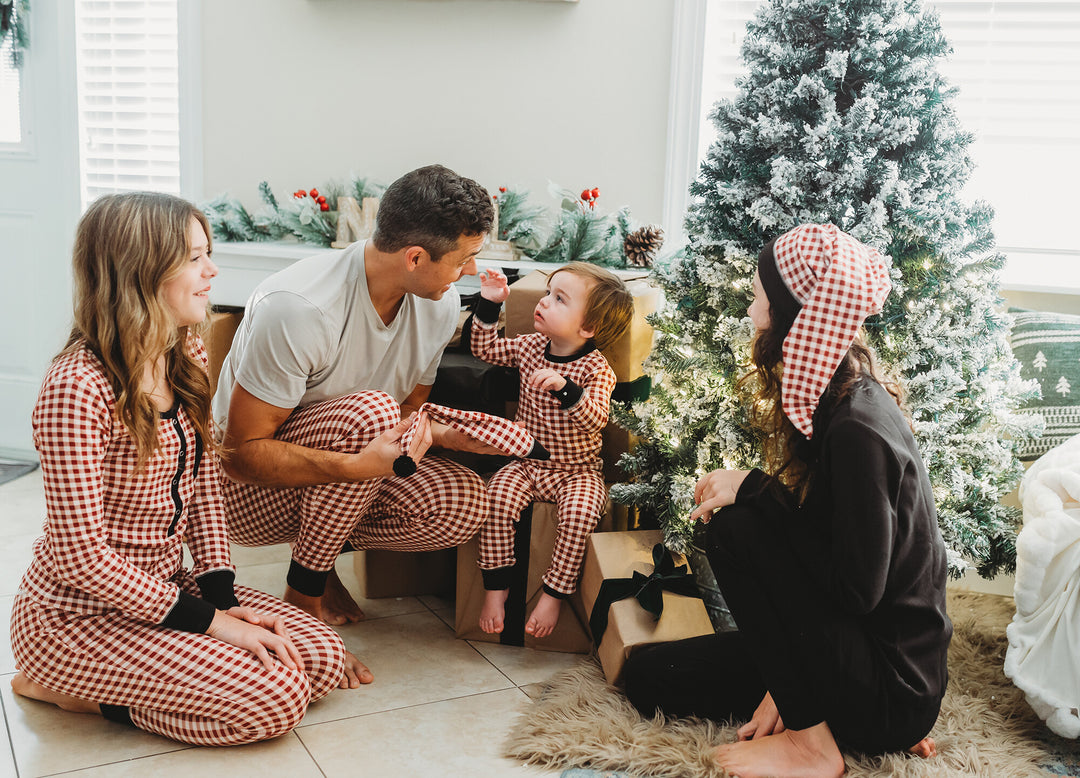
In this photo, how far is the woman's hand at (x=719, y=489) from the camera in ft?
5.76

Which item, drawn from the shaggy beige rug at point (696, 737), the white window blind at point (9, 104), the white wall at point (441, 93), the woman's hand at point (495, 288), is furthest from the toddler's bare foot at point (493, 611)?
the white window blind at point (9, 104)

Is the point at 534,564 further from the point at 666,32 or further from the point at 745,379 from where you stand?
the point at 666,32

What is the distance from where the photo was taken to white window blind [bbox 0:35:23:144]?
3.49 m

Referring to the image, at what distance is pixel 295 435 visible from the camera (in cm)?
216

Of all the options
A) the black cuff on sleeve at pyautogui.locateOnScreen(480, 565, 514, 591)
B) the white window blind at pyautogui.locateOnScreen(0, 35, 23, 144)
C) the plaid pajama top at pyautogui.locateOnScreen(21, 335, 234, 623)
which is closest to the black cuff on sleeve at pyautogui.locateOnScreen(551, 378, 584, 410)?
the black cuff on sleeve at pyautogui.locateOnScreen(480, 565, 514, 591)

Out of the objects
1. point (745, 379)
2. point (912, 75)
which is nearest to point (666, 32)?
point (912, 75)

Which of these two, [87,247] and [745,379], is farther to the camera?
[745,379]

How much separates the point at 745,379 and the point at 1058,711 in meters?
0.82

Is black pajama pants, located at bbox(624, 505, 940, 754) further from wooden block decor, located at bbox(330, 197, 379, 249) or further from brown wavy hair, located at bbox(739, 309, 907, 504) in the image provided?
wooden block decor, located at bbox(330, 197, 379, 249)

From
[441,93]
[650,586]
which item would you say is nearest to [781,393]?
[650,586]

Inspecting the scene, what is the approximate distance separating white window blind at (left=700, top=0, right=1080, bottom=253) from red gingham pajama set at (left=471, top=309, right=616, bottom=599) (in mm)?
1056

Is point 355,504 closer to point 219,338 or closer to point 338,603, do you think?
point 338,603

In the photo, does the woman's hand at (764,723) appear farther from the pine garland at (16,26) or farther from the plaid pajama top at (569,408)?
the pine garland at (16,26)

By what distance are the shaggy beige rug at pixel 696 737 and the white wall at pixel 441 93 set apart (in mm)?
1567
